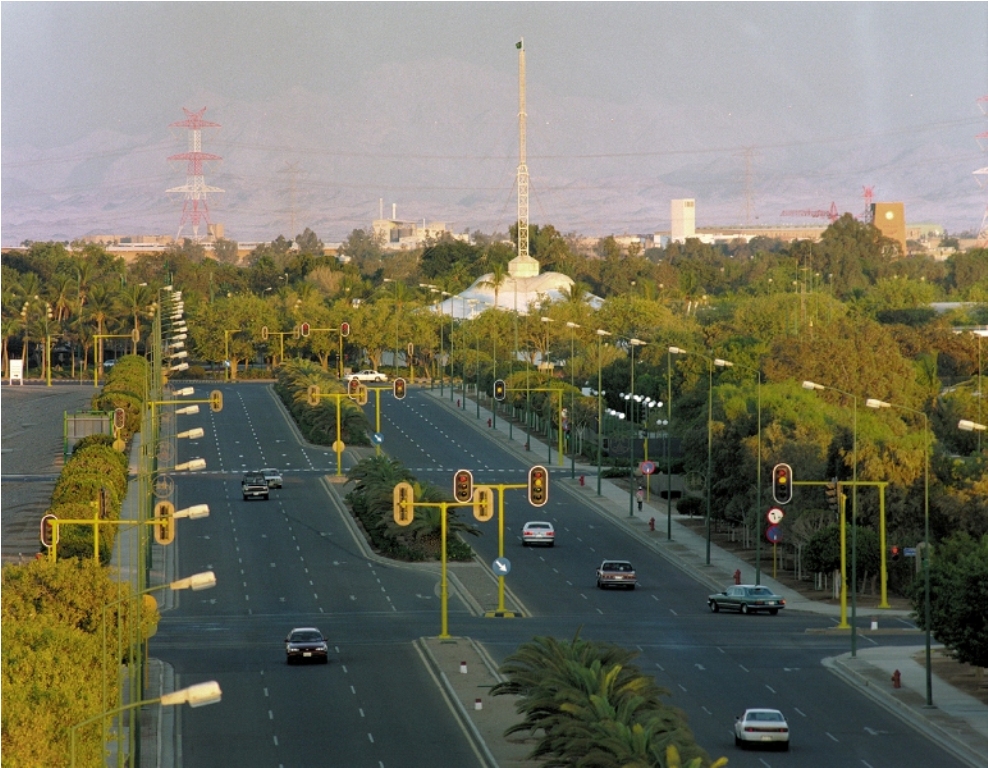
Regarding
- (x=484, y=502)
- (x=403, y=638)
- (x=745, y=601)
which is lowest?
(x=403, y=638)

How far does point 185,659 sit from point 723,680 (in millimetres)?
17854

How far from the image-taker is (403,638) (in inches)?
2670

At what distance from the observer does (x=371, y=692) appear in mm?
57469

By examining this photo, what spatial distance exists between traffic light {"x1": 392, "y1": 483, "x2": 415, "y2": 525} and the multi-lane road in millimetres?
4455

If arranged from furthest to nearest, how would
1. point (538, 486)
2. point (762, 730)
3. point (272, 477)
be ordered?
point (272, 477), point (538, 486), point (762, 730)

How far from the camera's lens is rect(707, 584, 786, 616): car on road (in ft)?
249

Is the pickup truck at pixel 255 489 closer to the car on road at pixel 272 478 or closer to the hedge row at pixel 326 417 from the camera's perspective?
the car on road at pixel 272 478

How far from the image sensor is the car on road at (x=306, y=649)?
204ft

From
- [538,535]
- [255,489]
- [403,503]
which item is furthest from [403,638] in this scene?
[255,489]

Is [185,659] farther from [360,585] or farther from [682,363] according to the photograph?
[682,363]

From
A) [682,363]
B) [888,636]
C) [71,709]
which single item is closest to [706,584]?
[888,636]

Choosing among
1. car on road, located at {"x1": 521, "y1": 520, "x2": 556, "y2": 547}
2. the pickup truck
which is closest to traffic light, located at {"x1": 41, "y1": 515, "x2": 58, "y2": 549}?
car on road, located at {"x1": 521, "y1": 520, "x2": 556, "y2": 547}

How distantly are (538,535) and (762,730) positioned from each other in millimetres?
44003

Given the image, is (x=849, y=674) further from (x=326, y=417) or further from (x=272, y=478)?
(x=326, y=417)
